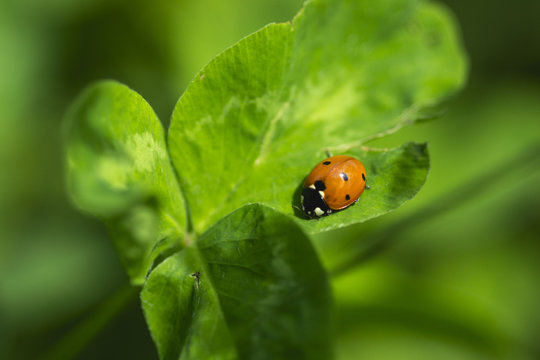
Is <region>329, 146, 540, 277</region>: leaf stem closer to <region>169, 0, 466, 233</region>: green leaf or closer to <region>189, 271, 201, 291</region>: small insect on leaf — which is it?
<region>169, 0, 466, 233</region>: green leaf

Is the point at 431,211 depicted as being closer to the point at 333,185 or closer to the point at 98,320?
the point at 333,185

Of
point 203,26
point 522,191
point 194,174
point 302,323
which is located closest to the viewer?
point 302,323

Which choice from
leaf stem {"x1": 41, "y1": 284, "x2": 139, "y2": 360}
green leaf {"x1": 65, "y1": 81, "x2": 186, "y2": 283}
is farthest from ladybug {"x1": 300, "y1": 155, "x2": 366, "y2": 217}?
leaf stem {"x1": 41, "y1": 284, "x2": 139, "y2": 360}

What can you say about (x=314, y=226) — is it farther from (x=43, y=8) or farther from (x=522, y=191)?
(x=522, y=191)

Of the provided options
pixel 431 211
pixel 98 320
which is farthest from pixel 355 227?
pixel 98 320

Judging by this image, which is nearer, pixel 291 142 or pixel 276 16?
pixel 291 142

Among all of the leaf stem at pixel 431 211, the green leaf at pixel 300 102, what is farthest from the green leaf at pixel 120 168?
the leaf stem at pixel 431 211

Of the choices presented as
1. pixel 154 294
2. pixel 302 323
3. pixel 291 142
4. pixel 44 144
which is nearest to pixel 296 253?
pixel 302 323
